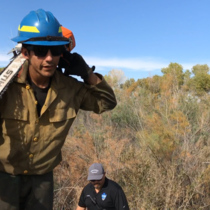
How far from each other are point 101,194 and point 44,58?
2.40 metres

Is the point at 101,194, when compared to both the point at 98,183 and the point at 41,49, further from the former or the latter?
the point at 41,49

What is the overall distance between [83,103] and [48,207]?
0.81m

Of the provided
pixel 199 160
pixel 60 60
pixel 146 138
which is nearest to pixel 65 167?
pixel 146 138

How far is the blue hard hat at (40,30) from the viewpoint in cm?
196

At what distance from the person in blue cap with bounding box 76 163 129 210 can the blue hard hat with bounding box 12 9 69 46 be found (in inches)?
87.1

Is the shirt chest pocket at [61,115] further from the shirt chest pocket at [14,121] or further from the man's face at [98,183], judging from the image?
the man's face at [98,183]

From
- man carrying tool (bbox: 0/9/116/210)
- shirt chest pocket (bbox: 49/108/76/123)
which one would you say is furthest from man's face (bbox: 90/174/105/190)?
shirt chest pocket (bbox: 49/108/76/123)

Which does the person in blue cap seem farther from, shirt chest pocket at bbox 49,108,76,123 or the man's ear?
the man's ear

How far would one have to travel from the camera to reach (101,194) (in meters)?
3.87

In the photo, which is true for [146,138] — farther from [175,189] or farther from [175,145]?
[175,189]

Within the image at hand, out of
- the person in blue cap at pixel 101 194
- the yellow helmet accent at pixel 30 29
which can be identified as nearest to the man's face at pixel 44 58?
the yellow helmet accent at pixel 30 29

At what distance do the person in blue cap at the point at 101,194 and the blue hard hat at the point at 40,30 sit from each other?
221 centimetres

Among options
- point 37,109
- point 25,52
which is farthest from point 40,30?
point 37,109

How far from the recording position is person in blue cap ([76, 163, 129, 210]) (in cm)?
371
